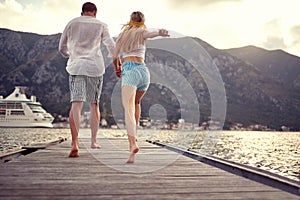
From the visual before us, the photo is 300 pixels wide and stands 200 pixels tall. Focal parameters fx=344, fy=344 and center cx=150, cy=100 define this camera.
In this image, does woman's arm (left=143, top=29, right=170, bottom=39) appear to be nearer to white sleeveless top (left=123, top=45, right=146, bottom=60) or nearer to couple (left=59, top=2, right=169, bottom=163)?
couple (left=59, top=2, right=169, bottom=163)

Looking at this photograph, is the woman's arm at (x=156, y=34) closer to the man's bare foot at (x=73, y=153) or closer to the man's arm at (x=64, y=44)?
the man's arm at (x=64, y=44)

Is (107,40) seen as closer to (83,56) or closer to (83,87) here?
(83,56)

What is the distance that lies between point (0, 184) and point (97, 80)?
2.72 metres

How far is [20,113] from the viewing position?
3219 inches

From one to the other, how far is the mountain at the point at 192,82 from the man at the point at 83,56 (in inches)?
4025

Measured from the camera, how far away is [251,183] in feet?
9.43

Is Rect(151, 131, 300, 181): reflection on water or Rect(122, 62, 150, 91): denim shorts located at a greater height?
Rect(122, 62, 150, 91): denim shorts

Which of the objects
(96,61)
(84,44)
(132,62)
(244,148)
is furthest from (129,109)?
(244,148)

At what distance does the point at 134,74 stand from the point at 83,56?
1.02 meters

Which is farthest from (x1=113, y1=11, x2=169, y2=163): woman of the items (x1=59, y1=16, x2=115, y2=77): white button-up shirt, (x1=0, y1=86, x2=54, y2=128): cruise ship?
(x1=0, y1=86, x2=54, y2=128): cruise ship

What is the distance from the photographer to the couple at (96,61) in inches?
169

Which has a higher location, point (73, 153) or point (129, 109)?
point (129, 109)

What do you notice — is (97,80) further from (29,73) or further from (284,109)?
(284,109)

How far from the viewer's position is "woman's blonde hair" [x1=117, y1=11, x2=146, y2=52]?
14.1 ft
